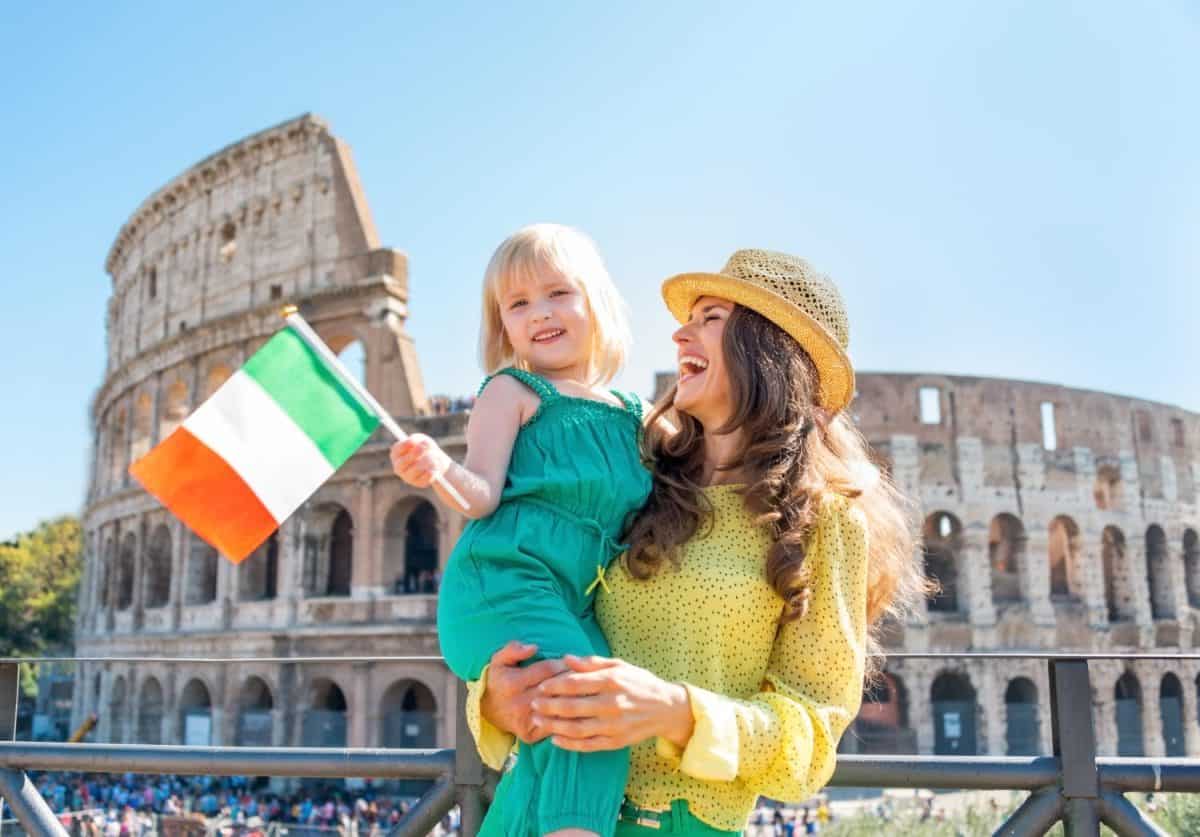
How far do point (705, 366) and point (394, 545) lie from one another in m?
18.7

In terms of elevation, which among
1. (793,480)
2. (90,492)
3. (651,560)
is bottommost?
(651,560)

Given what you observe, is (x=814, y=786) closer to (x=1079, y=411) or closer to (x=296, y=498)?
(x=296, y=498)

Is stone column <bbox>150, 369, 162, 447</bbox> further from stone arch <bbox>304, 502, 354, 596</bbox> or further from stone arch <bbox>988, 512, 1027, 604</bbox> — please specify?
stone arch <bbox>988, 512, 1027, 604</bbox>

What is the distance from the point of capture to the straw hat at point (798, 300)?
204 centimetres

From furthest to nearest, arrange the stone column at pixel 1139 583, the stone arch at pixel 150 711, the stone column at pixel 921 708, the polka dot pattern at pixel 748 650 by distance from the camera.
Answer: the stone arch at pixel 150 711 → the stone column at pixel 1139 583 → the stone column at pixel 921 708 → the polka dot pattern at pixel 748 650

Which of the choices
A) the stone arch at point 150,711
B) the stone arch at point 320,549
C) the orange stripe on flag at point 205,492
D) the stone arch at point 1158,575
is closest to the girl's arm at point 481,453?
the orange stripe on flag at point 205,492

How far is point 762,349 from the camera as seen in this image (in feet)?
6.72

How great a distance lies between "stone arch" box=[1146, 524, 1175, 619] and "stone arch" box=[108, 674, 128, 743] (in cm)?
2533

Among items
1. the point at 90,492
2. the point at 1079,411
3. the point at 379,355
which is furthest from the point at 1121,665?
the point at 90,492

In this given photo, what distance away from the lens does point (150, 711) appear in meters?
23.4

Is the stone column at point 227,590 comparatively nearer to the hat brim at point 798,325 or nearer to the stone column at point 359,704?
the stone column at point 359,704

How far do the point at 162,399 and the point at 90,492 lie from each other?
22.5ft

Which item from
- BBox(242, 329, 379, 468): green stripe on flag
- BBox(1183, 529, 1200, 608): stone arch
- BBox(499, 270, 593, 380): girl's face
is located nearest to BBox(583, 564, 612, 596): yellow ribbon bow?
BBox(499, 270, 593, 380): girl's face

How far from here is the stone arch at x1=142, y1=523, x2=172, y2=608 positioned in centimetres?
2386
